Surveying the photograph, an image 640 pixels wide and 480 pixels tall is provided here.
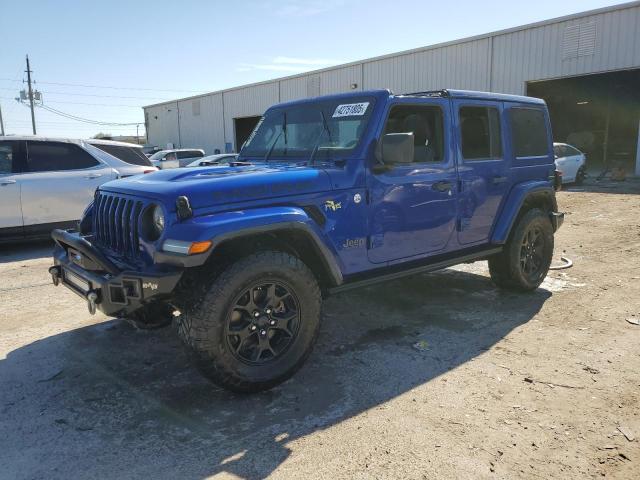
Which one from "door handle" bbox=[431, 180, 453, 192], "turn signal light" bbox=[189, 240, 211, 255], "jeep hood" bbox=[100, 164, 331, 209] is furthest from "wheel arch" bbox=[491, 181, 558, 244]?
"turn signal light" bbox=[189, 240, 211, 255]

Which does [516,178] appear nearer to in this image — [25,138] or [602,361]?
[602,361]

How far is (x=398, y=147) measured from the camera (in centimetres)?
369

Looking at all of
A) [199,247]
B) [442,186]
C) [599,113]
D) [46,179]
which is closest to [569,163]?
[442,186]

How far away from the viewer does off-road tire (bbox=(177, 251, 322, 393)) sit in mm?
3018

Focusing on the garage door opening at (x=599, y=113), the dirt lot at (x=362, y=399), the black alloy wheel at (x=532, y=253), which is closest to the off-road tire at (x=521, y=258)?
the black alloy wheel at (x=532, y=253)

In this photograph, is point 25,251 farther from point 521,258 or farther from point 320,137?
point 521,258

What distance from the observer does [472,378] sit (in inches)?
138

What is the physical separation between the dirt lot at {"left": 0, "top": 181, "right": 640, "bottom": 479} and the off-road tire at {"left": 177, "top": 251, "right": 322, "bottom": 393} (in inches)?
6.7

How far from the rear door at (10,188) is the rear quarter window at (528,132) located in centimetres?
695

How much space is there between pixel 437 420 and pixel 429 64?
2103cm

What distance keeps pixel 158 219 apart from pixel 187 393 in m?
1.18

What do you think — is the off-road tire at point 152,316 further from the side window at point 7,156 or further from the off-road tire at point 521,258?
the side window at point 7,156

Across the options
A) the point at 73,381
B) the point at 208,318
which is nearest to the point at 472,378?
the point at 208,318

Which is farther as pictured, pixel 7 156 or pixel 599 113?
pixel 599 113
